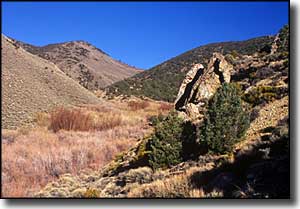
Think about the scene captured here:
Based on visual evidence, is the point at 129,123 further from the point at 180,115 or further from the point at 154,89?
the point at 180,115

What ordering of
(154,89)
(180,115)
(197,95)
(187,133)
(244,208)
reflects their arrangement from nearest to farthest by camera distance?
1. (244,208)
2. (187,133)
3. (180,115)
4. (197,95)
5. (154,89)

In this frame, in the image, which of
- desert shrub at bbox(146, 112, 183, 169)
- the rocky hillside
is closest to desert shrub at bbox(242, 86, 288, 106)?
the rocky hillside

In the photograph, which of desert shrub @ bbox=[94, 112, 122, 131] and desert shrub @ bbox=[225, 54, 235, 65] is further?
desert shrub @ bbox=[225, 54, 235, 65]

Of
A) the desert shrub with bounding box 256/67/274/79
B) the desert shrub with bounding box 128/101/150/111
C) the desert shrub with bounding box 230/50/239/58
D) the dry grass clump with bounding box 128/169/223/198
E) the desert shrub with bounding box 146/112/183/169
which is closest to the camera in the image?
the dry grass clump with bounding box 128/169/223/198

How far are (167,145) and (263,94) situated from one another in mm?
2279

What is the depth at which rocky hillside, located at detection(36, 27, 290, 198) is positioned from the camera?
4.48 m

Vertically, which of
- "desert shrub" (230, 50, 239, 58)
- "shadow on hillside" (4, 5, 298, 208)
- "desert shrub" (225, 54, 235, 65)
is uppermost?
"desert shrub" (230, 50, 239, 58)

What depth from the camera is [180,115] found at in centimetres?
671

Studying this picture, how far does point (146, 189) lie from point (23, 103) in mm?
5977

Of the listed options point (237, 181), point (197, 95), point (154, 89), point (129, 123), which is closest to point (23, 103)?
point (129, 123)

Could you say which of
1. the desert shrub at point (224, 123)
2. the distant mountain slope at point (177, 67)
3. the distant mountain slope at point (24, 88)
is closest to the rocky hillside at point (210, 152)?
the desert shrub at point (224, 123)

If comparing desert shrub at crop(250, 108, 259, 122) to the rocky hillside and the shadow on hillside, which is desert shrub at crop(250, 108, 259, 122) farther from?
the shadow on hillside

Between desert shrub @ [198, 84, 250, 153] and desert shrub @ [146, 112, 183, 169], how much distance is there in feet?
1.28

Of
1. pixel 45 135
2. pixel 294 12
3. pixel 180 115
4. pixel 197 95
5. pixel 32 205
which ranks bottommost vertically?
pixel 32 205
